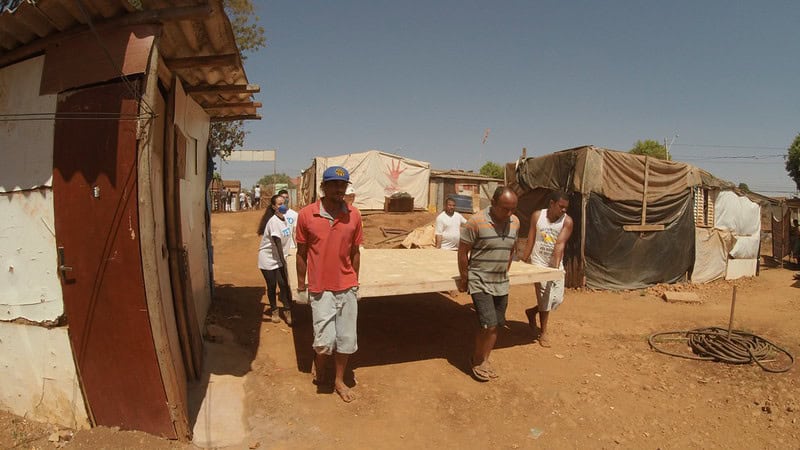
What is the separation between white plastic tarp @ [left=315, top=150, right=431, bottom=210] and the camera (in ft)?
60.1

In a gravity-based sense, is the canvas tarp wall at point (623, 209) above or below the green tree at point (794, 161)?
below

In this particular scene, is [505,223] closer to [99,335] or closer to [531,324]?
[531,324]

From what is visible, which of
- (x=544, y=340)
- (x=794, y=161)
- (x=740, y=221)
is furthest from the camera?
(x=794, y=161)

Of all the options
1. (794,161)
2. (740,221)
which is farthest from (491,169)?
(740,221)

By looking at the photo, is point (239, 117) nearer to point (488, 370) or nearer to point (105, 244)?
point (105, 244)

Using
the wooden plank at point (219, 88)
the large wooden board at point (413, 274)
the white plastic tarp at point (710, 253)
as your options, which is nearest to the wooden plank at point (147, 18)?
the wooden plank at point (219, 88)

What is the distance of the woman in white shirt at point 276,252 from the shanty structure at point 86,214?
218 centimetres

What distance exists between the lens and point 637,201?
950 cm

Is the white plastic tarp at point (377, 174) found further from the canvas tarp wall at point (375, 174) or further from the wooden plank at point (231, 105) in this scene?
the wooden plank at point (231, 105)

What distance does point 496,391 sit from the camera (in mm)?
4137

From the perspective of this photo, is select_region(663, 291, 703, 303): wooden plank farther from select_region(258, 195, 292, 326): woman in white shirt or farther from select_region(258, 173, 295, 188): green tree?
select_region(258, 173, 295, 188): green tree

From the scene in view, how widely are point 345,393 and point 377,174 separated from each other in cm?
1551

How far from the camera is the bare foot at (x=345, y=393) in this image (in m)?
3.76

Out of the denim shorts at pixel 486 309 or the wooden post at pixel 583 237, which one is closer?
the denim shorts at pixel 486 309
